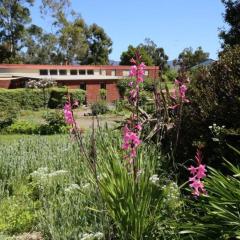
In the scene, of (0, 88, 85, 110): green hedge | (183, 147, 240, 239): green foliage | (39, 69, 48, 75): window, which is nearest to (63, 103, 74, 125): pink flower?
(183, 147, 240, 239): green foliage

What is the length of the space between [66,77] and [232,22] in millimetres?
31202

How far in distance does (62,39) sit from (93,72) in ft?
43.5

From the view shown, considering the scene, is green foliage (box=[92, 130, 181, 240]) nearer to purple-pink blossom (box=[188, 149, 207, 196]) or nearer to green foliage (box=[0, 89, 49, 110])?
purple-pink blossom (box=[188, 149, 207, 196])

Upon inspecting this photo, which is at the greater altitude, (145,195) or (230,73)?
(230,73)

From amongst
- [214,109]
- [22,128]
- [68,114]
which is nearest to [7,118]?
[22,128]

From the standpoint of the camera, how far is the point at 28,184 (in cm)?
679

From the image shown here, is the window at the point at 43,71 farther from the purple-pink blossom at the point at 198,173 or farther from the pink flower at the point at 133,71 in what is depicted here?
the purple-pink blossom at the point at 198,173

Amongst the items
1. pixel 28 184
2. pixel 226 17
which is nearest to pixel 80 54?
pixel 226 17

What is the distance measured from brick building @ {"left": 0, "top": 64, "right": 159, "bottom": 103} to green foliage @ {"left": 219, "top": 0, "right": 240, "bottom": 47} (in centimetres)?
2506

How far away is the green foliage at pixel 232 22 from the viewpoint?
21.6 metres

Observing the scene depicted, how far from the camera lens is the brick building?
48.1 metres

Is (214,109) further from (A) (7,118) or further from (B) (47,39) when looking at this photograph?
(B) (47,39)

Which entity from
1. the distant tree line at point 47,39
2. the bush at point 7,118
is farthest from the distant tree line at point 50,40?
the bush at point 7,118

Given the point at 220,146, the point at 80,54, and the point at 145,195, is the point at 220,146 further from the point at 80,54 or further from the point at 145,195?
the point at 80,54
